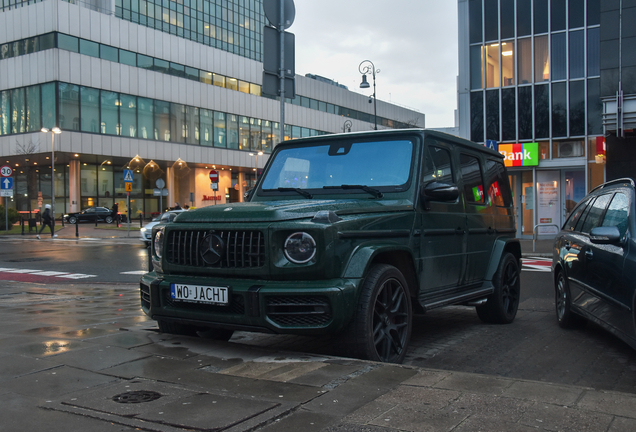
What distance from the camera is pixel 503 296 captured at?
710 centimetres

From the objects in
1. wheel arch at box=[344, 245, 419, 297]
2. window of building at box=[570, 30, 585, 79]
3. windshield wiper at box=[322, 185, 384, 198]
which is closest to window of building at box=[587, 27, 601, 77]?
window of building at box=[570, 30, 585, 79]

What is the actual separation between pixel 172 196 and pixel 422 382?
175 feet

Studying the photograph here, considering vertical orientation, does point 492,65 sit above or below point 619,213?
above

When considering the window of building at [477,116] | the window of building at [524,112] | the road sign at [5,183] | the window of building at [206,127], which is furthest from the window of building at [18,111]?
the window of building at [524,112]

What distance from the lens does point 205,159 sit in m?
Answer: 55.0

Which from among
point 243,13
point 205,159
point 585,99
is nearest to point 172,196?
point 205,159

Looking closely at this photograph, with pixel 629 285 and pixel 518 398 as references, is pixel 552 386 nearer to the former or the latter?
pixel 518 398

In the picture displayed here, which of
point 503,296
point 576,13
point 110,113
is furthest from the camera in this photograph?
point 110,113

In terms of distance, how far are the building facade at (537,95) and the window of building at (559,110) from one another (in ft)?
0.13

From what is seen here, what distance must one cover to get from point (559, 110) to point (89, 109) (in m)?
33.3

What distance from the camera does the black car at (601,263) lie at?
482 cm

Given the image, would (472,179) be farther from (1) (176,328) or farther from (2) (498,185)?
(1) (176,328)

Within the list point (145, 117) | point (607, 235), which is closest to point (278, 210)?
point (607, 235)

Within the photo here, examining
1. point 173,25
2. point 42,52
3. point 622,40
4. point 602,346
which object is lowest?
point 602,346
